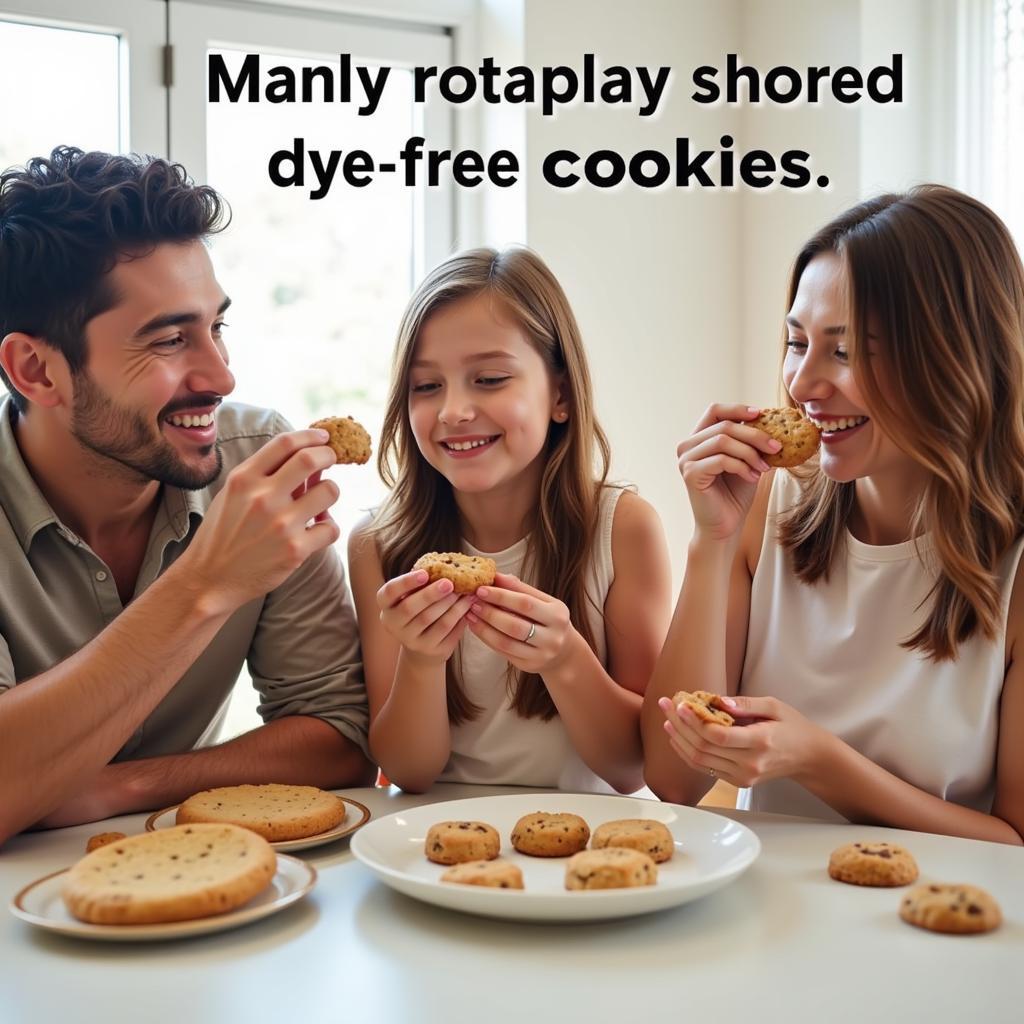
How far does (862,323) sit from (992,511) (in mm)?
328

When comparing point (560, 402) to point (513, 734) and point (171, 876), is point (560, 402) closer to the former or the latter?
point (513, 734)

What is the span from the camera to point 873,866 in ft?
4.01

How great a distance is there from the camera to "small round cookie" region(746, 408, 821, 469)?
170cm

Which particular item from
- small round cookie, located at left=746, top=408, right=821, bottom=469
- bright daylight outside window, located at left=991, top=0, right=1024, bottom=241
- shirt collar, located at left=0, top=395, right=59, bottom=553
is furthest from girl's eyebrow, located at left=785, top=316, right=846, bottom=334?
bright daylight outside window, located at left=991, top=0, right=1024, bottom=241

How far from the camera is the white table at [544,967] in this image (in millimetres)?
954

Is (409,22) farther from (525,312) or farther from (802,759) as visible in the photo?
(802,759)

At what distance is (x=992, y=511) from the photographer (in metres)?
1.70

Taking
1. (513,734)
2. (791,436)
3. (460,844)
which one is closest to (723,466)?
(791,436)

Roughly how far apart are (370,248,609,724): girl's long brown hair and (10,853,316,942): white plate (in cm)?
78

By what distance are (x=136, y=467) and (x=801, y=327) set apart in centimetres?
105

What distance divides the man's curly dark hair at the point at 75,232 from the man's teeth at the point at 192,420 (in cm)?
17

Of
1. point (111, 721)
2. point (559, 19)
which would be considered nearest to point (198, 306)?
point (111, 721)

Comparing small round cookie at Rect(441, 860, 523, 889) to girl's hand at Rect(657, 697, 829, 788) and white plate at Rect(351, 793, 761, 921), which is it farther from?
girl's hand at Rect(657, 697, 829, 788)

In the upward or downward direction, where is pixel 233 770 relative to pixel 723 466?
downward
